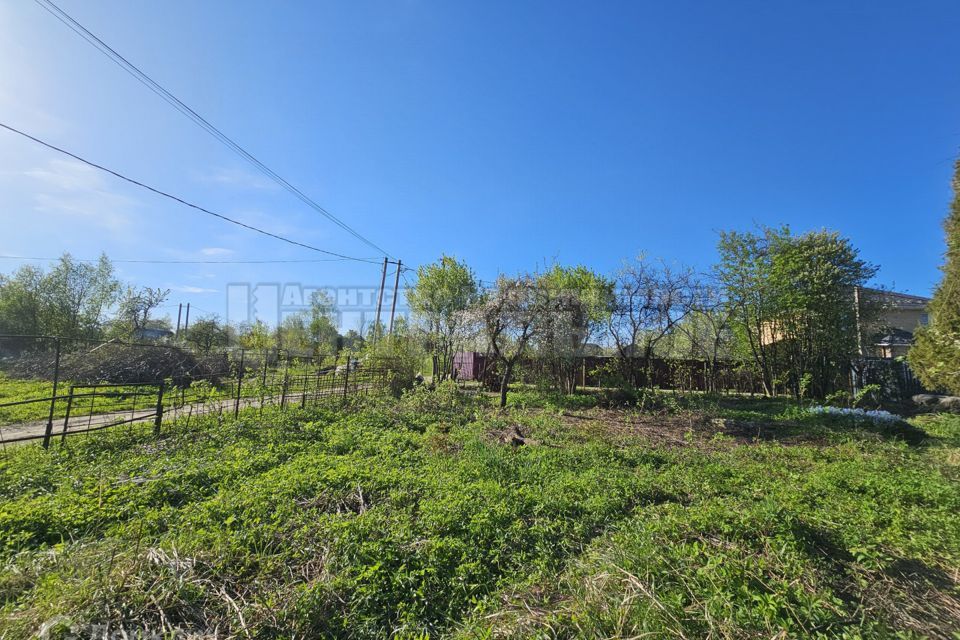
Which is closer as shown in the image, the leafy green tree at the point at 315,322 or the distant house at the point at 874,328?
the distant house at the point at 874,328

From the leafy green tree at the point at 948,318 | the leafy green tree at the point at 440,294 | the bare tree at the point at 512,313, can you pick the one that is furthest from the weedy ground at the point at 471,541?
the leafy green tree at the point at 440,294

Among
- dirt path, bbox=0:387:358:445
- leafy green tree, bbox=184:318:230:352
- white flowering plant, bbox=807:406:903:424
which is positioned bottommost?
dirt path, bbox=0:387:358:445

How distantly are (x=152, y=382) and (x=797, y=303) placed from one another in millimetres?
20009

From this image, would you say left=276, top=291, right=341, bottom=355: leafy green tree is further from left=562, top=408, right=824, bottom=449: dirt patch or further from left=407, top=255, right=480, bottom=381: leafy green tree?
left=562, top=408, right=824, bottom=449: dirt patch

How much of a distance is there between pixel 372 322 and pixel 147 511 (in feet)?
57.6

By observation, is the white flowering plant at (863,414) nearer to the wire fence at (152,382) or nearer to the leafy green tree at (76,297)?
the wire fence at (152,382)

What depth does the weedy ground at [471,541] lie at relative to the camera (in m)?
2.15

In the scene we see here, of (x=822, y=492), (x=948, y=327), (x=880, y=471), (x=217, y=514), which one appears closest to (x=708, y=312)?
(x=948, y=327)

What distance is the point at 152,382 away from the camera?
10602 mm

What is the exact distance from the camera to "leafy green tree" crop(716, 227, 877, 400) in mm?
12414

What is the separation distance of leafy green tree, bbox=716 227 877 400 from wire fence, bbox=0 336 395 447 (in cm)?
1265

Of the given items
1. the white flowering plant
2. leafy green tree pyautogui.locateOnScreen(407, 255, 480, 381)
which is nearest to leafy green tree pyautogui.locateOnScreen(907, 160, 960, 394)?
the white flowering plant

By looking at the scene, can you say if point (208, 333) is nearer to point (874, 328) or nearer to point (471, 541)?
point (471, 541)

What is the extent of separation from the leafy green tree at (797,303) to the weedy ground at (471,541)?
8.11m
